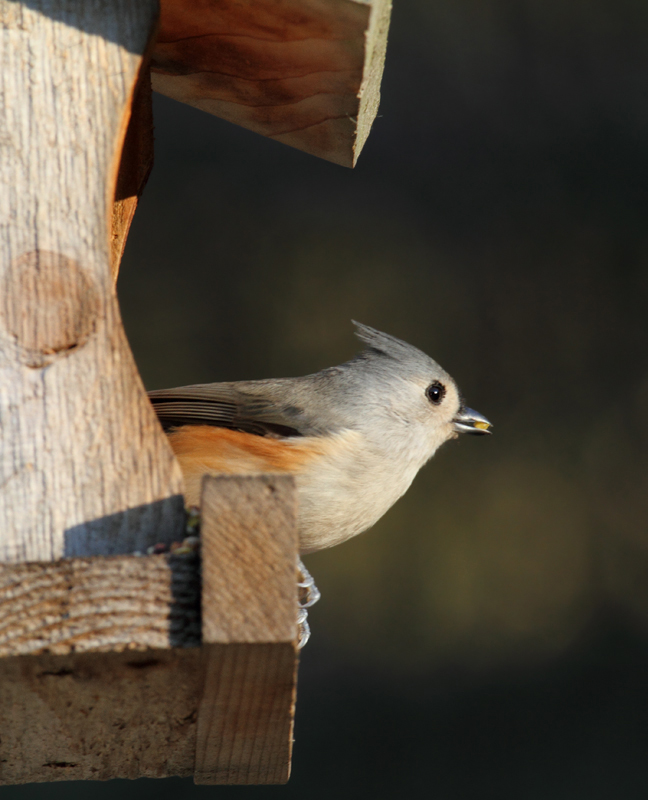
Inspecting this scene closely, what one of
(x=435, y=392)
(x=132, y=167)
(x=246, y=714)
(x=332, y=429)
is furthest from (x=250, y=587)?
(x=435, y=392)

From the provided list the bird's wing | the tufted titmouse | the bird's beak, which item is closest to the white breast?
the tufted titmouse

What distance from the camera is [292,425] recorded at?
2730 millimetres

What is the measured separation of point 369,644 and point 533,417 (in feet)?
4.44

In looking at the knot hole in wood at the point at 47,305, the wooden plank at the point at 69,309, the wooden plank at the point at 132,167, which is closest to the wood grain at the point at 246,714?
the wooden plank at the point at 69,309

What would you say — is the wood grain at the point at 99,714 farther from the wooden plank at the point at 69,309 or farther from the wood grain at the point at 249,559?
the wooden plank at the point at 69,309

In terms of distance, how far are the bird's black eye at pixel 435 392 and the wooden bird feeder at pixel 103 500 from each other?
4.00 feet

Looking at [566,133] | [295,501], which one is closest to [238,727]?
[295,501]

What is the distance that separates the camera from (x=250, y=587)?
1383mm

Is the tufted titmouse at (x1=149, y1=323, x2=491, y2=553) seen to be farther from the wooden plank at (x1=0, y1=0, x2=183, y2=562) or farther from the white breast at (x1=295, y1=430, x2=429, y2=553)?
the wooden plank at (x1=0, y1=0, x2=183, y2=562)

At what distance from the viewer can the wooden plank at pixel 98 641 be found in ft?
4.58

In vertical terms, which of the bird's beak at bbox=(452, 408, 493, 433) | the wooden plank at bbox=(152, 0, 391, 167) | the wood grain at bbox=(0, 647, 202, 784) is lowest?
the wood grain at bbox=(0, 647, 202, 784)

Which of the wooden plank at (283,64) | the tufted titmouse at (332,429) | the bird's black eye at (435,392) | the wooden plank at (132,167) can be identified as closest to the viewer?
the wooden plank at (283,64)

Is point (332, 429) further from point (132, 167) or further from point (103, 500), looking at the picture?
point (103, 500)

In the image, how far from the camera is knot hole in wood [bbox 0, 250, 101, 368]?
5.74 feet
